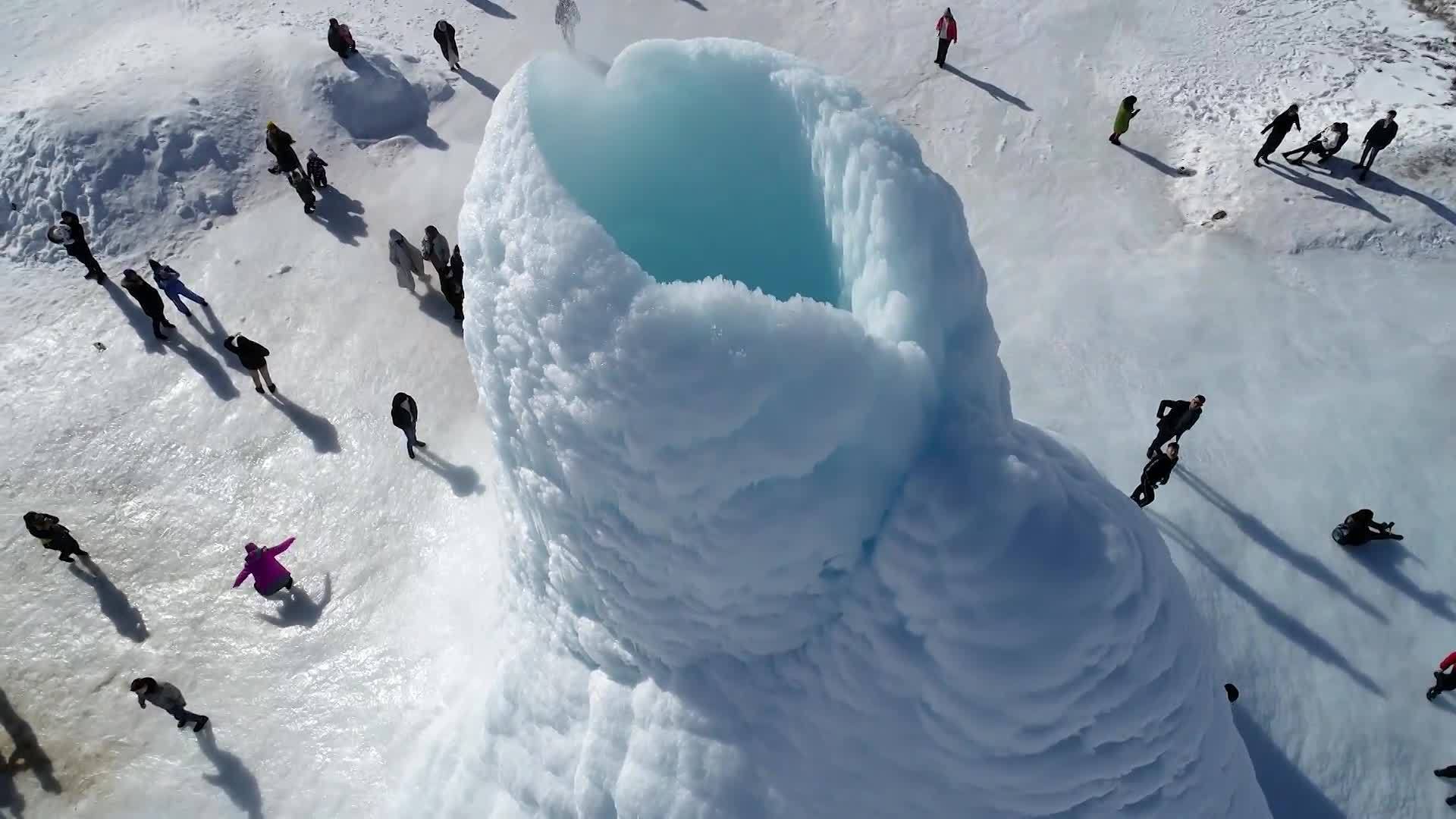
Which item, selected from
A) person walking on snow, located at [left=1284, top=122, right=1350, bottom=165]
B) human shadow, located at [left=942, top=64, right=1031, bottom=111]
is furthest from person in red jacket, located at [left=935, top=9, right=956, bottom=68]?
person walking on snow, located at [left=1284, top=122, right=1350, bottom=165]

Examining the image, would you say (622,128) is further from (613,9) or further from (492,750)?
(613,9)

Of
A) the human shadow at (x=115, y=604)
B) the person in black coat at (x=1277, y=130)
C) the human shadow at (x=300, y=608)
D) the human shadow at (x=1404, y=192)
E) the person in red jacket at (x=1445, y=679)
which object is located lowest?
the human shadow at (x=115, y=604)

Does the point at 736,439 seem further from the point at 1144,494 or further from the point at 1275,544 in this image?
the point at 1275,544

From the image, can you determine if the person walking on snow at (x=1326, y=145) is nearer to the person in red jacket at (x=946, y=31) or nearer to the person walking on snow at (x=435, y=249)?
the person in red jacket at (x=946, y=31)

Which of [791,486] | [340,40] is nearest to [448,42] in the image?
[340,40]

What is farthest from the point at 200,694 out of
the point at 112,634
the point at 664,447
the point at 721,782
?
the point at 664,447

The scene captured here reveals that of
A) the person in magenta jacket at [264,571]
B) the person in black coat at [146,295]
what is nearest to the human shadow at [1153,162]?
the person in magenta jacket at [264,571]
